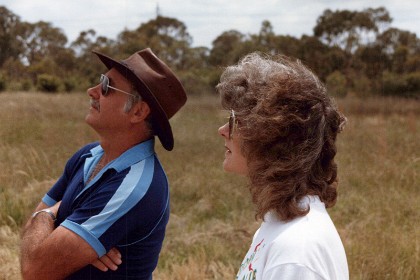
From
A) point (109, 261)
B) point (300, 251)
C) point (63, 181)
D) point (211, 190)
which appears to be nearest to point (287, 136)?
point (300, 251)

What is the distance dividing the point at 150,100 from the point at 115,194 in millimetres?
448

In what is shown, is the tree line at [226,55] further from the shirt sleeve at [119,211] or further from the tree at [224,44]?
the shirt sleeve at [119,211]

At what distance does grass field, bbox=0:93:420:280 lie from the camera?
4121 mm

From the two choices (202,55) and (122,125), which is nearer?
(122,125)

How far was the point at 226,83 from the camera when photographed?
1.72 meters

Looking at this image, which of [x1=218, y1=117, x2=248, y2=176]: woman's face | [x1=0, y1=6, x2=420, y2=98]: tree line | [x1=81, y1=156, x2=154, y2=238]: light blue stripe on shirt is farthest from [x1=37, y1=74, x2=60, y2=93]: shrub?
[x1=218, y1=117, x2=248, y2=176]: woman's face

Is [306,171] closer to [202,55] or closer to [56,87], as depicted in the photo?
[56,87]

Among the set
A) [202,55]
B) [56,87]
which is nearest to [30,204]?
[56,87]

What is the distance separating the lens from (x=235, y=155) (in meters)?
1.67

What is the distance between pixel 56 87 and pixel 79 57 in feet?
14.2

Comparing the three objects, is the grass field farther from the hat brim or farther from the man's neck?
the man's neck

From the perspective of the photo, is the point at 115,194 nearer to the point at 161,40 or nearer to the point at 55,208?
the point at 55,208

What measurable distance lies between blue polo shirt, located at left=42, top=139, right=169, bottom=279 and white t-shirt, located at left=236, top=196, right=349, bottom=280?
0.73 meters

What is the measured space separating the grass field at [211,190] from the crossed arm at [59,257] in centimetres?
68
